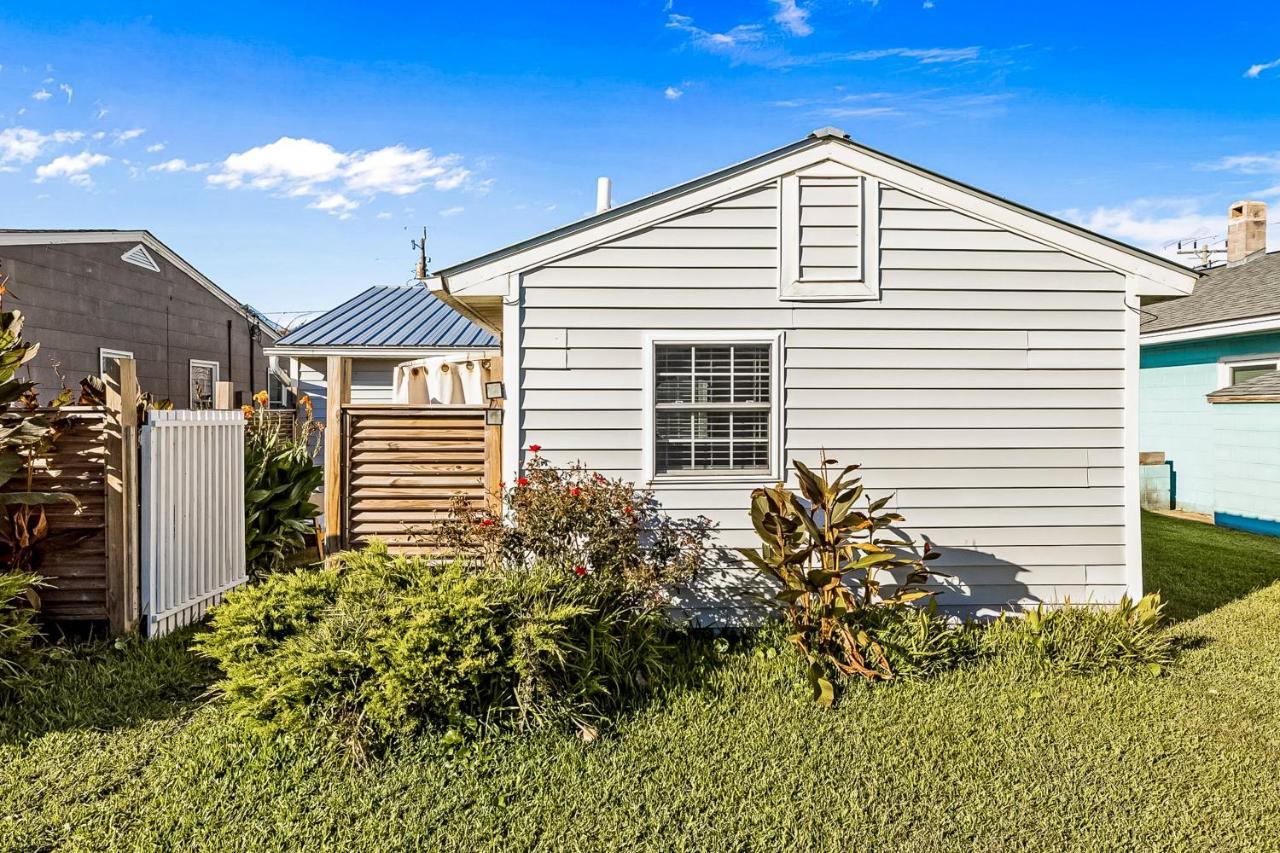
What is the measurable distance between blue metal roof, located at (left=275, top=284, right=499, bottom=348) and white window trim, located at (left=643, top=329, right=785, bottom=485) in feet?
23.0

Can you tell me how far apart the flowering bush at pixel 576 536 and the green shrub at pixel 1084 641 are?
2.15 meters

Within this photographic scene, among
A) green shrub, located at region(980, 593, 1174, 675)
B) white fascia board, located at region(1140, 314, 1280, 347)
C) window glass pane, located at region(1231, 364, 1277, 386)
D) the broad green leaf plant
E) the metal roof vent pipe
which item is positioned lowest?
green shrub, located at region(980, 593, 1174, 675)

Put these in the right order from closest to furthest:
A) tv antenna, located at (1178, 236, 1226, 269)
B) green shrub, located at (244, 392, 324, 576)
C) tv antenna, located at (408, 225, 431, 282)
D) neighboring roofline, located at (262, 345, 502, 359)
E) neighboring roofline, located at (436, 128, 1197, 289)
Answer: neighboring roofline, located at (436, 128, 1197, 289), green shrub, located at (244, 392, 324, 576), neighboring roofline, located at (262, 345, 502, 359), tv antenna, located at (408, 225, 431, 282), tv antenna, located at (1178, 236, 1226, 269)

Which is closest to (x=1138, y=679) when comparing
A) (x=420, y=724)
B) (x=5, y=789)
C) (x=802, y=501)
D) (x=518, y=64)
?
(x=802, y=501)

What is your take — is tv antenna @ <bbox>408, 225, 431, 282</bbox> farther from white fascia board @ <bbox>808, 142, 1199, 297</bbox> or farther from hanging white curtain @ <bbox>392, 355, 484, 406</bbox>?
white fascia board @ <bbox>808, 142, 1199, 297</bbox>

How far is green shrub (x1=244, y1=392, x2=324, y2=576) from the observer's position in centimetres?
639

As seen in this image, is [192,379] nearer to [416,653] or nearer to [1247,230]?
[416,653]

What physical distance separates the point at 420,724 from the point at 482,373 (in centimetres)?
454

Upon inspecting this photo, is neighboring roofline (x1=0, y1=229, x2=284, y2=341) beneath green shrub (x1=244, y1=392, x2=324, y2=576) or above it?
above

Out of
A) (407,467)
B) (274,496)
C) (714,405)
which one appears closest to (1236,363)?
(714,405)

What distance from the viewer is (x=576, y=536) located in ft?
15.2

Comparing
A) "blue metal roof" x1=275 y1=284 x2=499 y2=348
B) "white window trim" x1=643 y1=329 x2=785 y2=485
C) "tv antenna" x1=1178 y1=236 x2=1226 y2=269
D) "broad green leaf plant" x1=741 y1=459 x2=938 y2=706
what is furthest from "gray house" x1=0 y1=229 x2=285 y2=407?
"tv antenna" x1=1178 y1=236 x2=1226 y2=269

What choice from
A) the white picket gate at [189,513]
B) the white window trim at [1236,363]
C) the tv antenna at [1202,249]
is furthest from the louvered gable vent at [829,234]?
the tv antenna at [1202,249]

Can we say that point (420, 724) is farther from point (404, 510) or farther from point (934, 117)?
point (934, 117)
